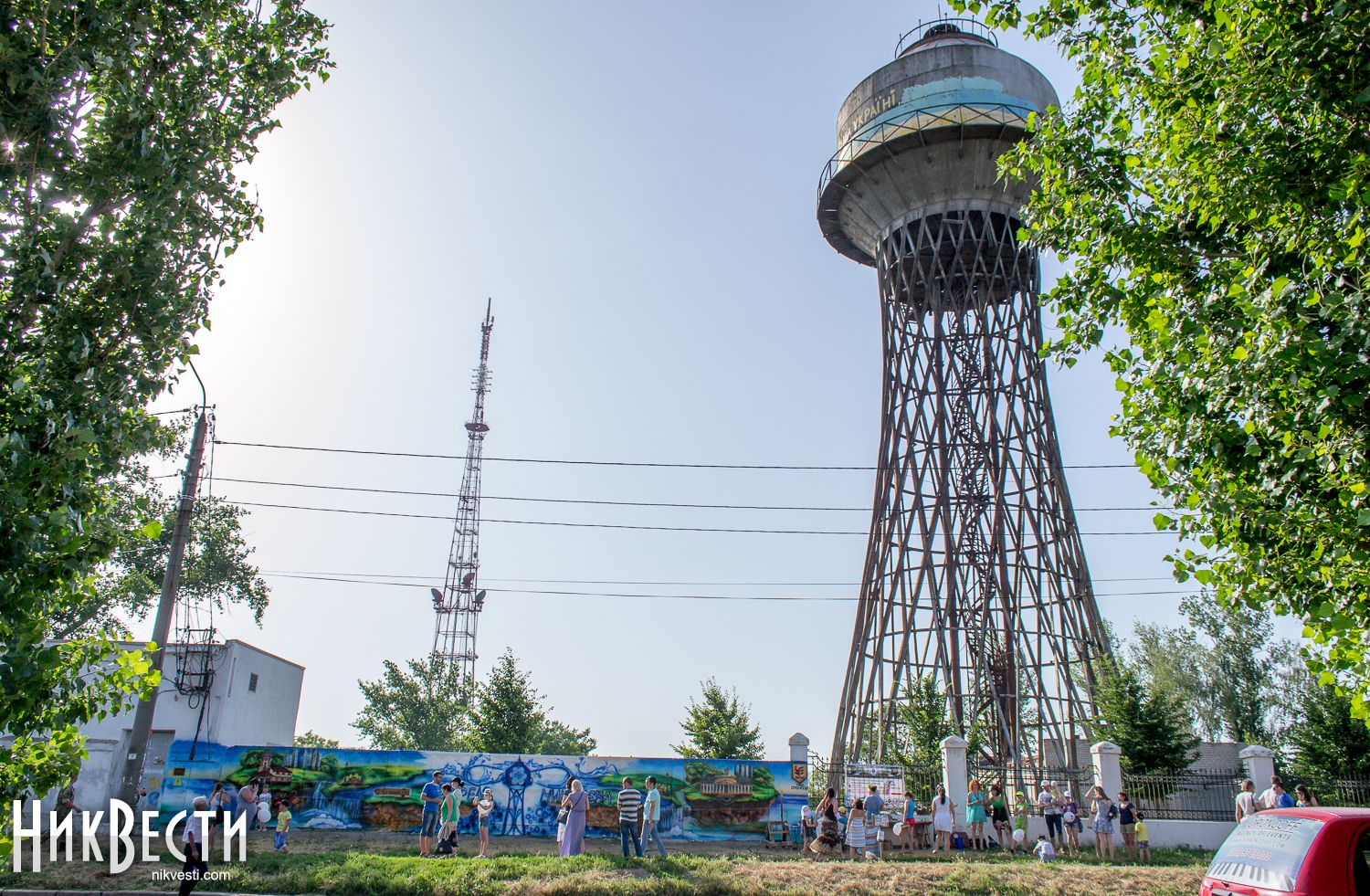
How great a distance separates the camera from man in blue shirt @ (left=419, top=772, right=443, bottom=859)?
17.8 m

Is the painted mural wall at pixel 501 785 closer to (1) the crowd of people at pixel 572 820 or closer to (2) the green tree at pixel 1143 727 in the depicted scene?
(1) the crowd of people at pixel 572 820

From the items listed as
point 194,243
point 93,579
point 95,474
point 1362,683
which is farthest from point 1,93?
point 1362,683

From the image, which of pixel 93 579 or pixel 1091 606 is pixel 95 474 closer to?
pixel 93 579

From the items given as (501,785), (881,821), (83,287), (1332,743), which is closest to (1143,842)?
(881,821)

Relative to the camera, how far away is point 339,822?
2261 centimetres

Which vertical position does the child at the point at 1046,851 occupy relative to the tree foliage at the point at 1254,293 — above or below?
below

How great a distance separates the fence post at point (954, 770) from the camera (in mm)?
20328

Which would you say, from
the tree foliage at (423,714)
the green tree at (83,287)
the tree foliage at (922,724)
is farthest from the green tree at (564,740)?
the green tree at (83,287)

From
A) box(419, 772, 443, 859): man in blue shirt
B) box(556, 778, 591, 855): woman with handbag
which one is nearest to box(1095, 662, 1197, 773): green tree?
box(556, 778, 591, 855): woman with handbag

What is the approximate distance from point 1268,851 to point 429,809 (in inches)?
584

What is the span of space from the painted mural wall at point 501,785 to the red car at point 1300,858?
1528cm

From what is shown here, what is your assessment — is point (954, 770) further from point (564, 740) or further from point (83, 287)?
point (564, 740)

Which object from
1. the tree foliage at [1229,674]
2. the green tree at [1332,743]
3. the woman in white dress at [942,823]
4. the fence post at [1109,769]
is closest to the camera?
the woman in white dress at [942,823]

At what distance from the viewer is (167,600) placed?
53.9 feet
